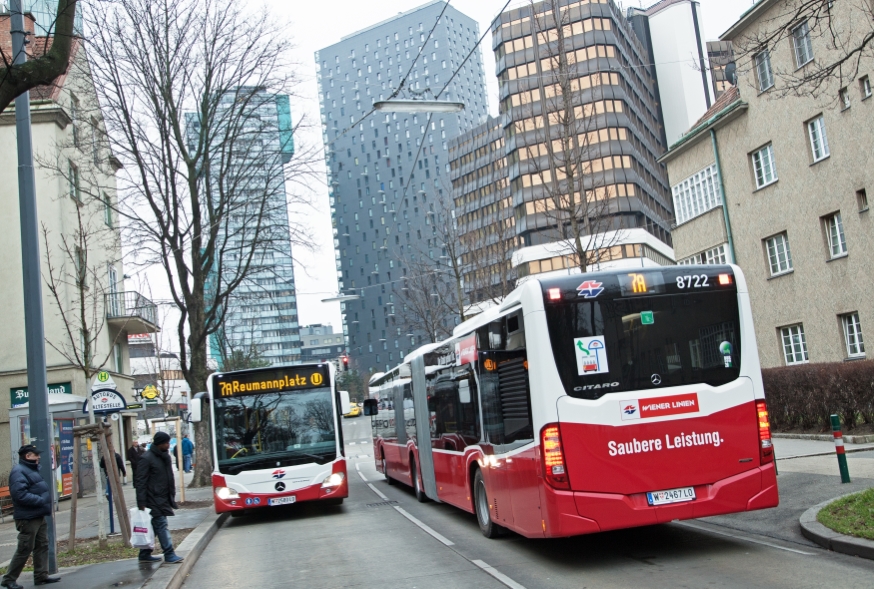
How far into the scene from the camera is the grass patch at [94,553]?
37.9 feet

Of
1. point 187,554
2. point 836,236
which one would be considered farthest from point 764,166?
point 187,554

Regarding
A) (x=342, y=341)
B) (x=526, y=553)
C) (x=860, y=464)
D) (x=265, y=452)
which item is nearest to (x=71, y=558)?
(x=265, y=452)

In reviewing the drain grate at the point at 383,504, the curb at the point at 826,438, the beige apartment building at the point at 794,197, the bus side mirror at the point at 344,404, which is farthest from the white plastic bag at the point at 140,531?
the beige apartment building at the point at 794,197

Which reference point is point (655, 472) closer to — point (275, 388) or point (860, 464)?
point (860, 464)

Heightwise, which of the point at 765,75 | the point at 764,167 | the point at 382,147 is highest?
the point at 382,147

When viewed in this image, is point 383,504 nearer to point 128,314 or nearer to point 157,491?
point 157,491

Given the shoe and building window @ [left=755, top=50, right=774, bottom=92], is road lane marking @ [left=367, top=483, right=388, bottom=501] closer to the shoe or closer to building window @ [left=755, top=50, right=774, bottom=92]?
the shoe

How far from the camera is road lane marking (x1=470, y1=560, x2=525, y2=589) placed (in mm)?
8180

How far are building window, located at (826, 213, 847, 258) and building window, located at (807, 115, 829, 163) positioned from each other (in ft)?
5.94

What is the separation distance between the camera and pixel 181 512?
18.3m

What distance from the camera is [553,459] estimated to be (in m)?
8.41

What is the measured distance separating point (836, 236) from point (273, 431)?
18027mm

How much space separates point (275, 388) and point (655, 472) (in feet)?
32.0

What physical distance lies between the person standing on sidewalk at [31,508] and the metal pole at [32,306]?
339 millimetres
